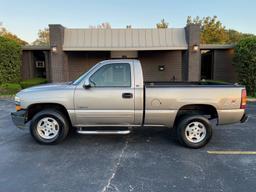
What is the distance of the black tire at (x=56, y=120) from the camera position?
439 centimetres

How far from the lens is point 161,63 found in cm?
1498

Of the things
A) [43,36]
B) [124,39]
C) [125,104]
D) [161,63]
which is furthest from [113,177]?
[43,36]

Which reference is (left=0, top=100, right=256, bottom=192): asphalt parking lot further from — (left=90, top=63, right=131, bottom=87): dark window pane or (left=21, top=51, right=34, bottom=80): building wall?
(left=21, top=51, right=34, bottom=80): building wall

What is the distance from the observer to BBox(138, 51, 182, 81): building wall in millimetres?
14906

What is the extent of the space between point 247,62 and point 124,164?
1065cm

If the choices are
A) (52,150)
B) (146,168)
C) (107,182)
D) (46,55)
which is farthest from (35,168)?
(46,55)

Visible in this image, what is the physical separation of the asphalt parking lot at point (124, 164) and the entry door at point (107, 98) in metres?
0.67

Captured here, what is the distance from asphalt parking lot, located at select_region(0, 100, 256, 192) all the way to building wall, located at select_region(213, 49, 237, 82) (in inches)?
408

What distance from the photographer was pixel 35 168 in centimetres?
346

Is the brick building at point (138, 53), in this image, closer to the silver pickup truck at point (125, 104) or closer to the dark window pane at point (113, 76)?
the dark window pane at point (113, 76)

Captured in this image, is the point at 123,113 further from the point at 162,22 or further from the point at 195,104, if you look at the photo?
the point at 162,22

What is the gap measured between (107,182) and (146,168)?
78 centimetres

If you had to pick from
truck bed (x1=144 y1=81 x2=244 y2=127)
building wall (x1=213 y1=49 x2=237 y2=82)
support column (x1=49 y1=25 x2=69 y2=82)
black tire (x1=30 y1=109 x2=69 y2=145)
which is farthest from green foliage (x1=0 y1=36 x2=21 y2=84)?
building wall (x1=213 y1=49 x2=237 y2=82)

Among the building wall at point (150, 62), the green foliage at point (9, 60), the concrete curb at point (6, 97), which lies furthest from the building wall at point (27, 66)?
the concrete curb at point (6, 97)
